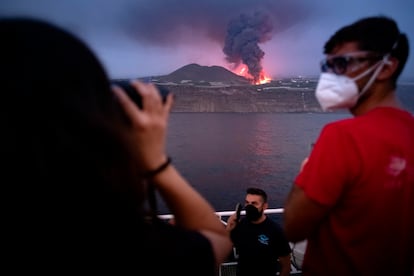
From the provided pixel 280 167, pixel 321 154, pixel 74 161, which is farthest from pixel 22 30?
pixel 280 167

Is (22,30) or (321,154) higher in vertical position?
(22,30)

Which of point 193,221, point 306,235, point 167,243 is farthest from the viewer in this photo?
point 306,235

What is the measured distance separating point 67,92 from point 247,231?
8.81 feet

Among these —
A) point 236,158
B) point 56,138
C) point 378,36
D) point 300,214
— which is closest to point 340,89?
point 378,36

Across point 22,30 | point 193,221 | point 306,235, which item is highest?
point 22,30

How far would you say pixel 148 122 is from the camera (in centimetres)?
65

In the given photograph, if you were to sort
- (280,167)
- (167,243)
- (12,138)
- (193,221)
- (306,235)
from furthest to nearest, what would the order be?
(280,167), (306,235), (193,221), (167,243), (12,138)

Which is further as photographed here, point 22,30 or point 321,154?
point 321,154

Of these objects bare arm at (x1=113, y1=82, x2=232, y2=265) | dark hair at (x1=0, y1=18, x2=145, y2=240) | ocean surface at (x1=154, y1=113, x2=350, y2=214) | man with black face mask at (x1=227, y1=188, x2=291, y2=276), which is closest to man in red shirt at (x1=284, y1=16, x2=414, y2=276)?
bare arm at (x1=113, y1=82, x2=232, y2=265)

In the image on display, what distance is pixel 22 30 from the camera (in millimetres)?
504

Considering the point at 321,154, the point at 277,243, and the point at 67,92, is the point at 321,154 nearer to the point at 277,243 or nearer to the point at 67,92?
the point at 67,92

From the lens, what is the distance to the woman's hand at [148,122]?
63 centimetres

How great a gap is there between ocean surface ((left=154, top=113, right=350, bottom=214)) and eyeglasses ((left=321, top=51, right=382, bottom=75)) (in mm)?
33495

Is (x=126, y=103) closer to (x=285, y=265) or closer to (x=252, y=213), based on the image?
(x=252, y=213)
